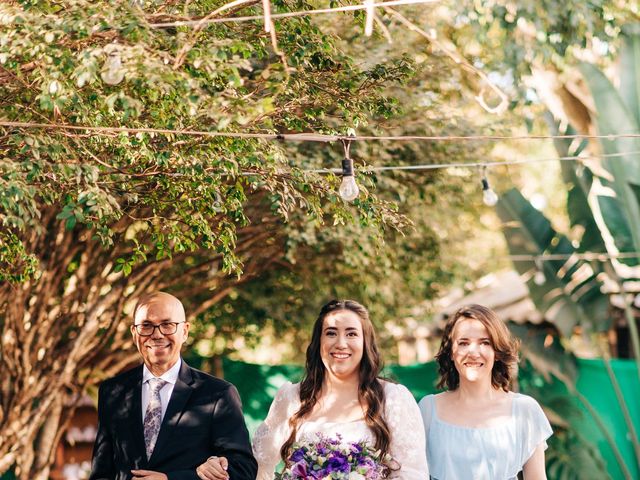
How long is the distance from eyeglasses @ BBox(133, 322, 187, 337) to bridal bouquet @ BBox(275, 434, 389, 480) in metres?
0.89

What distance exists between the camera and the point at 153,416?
4.97 m

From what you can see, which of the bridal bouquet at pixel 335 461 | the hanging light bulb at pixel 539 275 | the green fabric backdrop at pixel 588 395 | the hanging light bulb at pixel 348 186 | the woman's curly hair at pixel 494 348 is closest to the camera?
the bridal bouquet at pixel 335 461

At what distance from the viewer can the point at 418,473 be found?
16.1 ft

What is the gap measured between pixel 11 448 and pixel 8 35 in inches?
228

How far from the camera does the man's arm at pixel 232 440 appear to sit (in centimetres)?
488

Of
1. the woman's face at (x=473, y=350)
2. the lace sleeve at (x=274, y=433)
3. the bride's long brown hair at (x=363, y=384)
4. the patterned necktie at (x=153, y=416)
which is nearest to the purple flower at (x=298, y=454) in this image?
the bride's long brown hair at (x=363, y=384)

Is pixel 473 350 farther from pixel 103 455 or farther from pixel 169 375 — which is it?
pixel 103 455

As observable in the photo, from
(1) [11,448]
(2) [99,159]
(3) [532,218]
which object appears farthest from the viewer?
(3) [532,218]

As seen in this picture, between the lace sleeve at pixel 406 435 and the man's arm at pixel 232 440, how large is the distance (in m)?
0.74

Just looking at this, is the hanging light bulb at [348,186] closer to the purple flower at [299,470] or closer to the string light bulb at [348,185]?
the string light bulb at [348,185]

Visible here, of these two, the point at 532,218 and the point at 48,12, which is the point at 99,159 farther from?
the point at 532,218

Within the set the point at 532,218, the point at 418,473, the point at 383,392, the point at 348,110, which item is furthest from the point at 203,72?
the point at 532,218

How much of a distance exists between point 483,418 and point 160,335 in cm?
185

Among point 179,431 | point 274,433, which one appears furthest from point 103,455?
point 274,433
